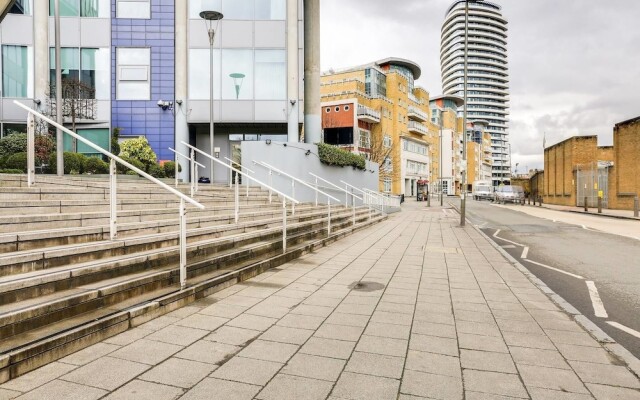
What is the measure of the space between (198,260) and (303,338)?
8.82 feet

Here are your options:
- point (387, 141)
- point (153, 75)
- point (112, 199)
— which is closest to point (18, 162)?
point (112, 199)

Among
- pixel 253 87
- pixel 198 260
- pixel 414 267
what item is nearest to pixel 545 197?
pixel 253 87

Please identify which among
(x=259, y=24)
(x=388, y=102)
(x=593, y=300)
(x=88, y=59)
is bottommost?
(x=593, y=300)

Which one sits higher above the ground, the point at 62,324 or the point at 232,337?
the point at 62,324

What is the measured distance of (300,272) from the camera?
7777mm

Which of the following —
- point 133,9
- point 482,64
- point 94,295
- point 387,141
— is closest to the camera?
point 94,295

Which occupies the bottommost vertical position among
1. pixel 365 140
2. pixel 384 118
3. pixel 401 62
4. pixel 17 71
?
pixel 17 71

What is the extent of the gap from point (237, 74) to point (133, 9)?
6.30m

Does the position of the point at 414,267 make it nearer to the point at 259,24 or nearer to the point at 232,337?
the point at 232,337

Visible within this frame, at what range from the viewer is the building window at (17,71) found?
20.3 meters

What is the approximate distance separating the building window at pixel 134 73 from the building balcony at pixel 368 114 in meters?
42.1

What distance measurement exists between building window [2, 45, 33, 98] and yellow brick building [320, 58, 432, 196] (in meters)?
38.8

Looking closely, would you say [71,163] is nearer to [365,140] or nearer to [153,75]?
[153,75]

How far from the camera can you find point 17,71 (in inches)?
802
